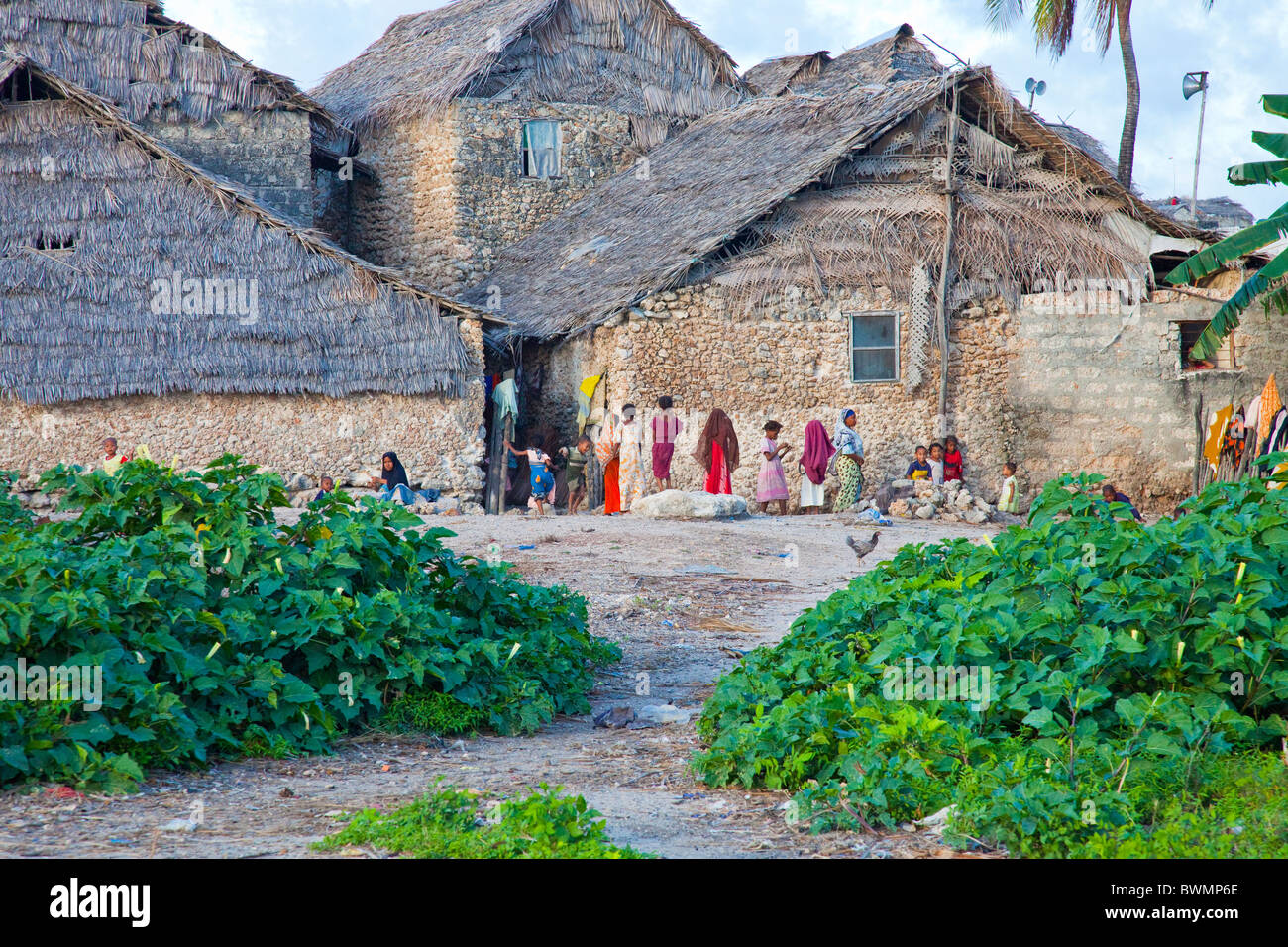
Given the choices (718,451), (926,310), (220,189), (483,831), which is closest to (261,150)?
(220,189)

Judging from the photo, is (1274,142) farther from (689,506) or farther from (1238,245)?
(689,506)

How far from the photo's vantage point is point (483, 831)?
12.1ft

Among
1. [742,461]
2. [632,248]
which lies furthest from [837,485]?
[632,248]

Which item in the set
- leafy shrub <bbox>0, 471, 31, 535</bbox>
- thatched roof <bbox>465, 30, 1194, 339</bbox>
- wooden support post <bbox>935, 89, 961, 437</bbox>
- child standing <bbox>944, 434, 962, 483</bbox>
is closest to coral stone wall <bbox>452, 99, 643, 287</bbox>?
thatched roof <bbox>465, 30, 1194, 339</bbox>

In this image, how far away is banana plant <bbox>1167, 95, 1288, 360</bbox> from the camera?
12812 mm

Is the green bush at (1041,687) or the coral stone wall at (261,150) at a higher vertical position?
the coral stone wall at (261,150)

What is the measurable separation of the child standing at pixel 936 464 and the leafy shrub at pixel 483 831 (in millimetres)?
11017

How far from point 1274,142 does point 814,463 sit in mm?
5870

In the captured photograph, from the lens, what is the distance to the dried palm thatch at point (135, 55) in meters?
16.2

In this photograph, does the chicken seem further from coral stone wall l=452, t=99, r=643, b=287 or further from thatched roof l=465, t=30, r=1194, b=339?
coral stone wall l=452, t=99, r=643, b=287

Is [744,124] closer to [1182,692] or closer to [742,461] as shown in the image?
[742,461]

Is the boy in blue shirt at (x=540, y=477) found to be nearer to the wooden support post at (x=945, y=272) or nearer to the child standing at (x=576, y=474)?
the child standing at (x=576, y=474)

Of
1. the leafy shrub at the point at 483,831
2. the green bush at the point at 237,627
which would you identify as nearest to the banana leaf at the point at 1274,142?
the green bush at the point at 237,627

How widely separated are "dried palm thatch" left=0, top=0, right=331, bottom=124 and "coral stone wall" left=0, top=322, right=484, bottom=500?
5.37 meters
